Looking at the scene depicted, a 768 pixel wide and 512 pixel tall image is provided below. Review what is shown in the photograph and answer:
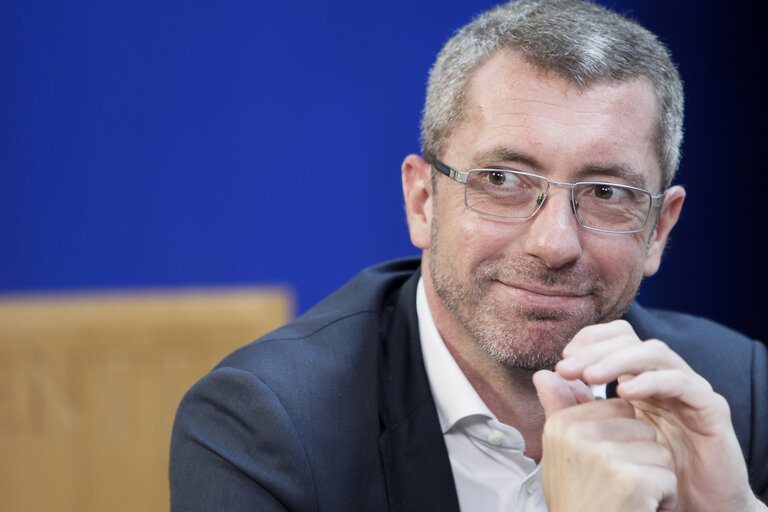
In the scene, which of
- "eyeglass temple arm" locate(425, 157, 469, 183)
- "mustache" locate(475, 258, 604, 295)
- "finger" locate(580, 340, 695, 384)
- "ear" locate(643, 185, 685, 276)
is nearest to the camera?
"finger" locate(580, 340, 695, 384)

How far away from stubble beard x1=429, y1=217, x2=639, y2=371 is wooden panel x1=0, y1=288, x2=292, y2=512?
1.37 meters

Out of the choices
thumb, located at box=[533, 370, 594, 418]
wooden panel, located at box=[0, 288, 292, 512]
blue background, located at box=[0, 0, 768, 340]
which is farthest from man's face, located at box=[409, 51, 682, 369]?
blue background, located at box=[0, 0, 768, 340]

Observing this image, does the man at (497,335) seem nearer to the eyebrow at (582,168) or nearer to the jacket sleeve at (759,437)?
the eyebrow at (582,168)

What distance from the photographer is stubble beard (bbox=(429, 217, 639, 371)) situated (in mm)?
1515

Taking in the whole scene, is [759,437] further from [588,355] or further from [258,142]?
[258,142]

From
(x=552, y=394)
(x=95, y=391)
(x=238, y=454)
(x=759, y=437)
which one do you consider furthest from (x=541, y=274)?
(x=95, y=391)

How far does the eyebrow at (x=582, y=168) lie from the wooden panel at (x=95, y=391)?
1.45 meters

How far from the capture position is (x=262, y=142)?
10.00 feet

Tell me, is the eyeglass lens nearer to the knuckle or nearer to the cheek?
the cheek

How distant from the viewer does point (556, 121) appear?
151 centimetres

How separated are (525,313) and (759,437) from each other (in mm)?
744

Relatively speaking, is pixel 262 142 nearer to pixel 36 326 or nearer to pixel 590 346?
pixel 36 326

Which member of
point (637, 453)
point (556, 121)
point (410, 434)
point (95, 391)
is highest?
point (556, 121)

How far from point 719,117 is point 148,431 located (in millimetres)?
2445
